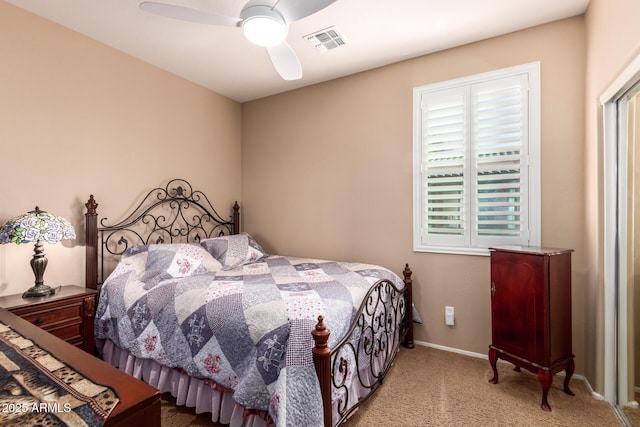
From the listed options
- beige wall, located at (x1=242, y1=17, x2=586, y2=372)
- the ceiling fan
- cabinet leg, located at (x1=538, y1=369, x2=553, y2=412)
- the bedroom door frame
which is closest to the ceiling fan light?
the ceiling fan

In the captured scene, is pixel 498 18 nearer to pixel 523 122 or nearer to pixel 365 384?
pixel 523 122

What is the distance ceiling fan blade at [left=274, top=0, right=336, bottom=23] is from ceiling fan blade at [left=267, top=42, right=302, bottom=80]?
0.28 m

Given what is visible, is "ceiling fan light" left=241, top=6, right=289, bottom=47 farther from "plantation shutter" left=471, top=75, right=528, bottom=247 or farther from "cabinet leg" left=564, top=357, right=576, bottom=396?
"cabinet leg" left=564, top=357, right=576, bottom=396

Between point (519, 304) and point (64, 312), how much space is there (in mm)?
3080

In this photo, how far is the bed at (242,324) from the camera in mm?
1558

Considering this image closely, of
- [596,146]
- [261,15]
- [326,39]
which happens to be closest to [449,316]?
[596,146]

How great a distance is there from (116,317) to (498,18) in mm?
3575

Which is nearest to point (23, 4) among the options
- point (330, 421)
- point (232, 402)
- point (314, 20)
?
point (314, 20)

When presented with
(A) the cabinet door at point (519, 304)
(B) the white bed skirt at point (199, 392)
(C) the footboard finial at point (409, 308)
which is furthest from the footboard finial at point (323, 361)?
(C) the footboard finial at point (409, 308)

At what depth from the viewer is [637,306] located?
1.88 m

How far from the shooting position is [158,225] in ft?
10.7

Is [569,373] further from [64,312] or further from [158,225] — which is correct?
[158,225]

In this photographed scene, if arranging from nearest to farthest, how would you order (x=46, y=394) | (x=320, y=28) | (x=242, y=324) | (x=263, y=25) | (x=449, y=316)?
(x=46, y=394), (x=242, y=324), (x=263, y=25), (x=320, y=28), (x=449, y=316)

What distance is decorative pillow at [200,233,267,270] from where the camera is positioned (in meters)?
3.06
